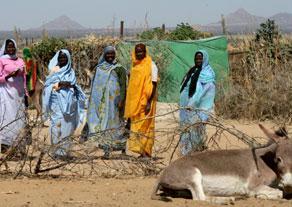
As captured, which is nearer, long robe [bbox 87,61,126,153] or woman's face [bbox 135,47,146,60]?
woman's face [bbox 135,47,146,60]

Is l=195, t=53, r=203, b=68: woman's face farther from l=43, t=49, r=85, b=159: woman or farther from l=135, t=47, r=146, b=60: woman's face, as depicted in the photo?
l=43, t=49, r=85, b=159: woman

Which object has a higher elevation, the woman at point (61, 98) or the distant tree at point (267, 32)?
the distant tree at point (267, 32)

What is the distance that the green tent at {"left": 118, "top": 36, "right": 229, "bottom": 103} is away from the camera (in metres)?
19.4

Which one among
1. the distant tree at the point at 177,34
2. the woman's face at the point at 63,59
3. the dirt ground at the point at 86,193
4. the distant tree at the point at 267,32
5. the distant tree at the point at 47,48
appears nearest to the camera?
the dirt ground at the point at 86,193

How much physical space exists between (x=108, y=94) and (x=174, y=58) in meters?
8.56

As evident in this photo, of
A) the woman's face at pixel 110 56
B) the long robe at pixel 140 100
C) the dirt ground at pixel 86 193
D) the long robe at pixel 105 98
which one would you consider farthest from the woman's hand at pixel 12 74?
the dirt ground at pixel 86 193

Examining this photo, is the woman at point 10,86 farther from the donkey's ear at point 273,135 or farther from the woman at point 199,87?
the donkey's ear at point 273,135

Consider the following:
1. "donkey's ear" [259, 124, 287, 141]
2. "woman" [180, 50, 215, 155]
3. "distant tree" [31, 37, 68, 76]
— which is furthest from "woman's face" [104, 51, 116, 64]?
"distant tree" [31, 37, 68, 76]

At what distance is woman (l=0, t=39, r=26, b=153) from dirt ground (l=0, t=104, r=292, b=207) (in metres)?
2.95

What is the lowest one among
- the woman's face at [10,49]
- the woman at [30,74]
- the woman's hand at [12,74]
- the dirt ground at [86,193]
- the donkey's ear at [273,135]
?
the dirt ground at [86,193]

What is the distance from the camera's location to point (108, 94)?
11.2 metres

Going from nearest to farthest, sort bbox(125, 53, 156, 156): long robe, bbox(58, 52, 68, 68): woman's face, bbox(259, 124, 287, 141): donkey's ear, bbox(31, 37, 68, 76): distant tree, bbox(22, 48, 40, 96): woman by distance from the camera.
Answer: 1. bbox(259, 124, 287, 141): donkey's ear
2. bbox(125, 53, 156, 156): long robe
3. bbox(58, 52, 68, 68): woman's face
4. bbox(22, 48, 40, 96): woman
5. bbox(31, 37, 68, 76): distant tree

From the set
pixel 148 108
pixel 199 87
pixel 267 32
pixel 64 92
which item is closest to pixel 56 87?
pixel 64 92

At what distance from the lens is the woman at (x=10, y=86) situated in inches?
445
